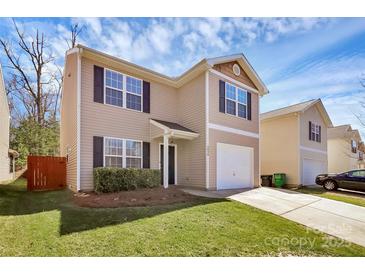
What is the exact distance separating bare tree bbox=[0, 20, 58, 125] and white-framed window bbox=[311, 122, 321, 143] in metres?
21.7

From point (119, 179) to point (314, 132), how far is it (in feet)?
52.3

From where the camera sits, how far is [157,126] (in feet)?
34.8

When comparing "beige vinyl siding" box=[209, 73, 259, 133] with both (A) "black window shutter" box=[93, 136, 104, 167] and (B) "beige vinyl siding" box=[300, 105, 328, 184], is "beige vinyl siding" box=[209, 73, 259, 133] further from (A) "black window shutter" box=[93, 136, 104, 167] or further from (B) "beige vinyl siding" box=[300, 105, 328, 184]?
(B) "beige vinyl siding" box=[300, 105, 328, 184]

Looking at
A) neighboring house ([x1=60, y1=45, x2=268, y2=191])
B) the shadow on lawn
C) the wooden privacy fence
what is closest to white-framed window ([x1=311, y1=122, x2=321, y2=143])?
neighboring house ([x1=60, y1=45, x2=268, y2=191])

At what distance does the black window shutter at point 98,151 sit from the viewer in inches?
368

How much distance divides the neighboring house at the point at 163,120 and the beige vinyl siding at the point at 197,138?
0.04 m

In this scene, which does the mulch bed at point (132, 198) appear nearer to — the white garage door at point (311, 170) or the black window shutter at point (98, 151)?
the black window shutter at point (98, 151)

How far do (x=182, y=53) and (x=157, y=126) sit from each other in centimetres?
335

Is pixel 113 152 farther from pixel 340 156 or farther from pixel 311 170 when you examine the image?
pixel 340 156

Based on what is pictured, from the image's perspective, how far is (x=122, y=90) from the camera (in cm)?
1030

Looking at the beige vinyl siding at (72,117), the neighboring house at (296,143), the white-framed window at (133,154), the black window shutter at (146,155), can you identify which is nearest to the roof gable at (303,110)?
the neighboring house at (296,143)

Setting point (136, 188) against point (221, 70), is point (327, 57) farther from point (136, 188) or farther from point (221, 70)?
point (136, 188)

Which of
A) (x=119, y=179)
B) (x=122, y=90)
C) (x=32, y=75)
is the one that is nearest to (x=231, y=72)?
(x=122, y=90)
